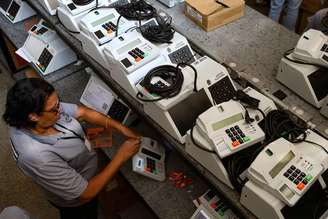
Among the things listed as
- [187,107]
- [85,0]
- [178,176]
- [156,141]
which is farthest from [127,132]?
[85,0]

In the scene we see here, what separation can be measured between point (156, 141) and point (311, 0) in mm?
2074

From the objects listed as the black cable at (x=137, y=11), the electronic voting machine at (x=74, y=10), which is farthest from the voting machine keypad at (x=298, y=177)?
the electronic voting machine at (x=74, y=10)

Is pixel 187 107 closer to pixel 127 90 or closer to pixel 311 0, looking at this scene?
pixel 127 90

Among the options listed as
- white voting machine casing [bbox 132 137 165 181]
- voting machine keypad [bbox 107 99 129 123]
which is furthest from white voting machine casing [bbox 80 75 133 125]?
white voting machine casing [bbox 132 137 165 181]

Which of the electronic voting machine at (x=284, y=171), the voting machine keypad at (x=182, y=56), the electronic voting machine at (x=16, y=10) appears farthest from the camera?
the electronic voting machine at (x=16, y=10)

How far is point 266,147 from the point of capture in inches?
56.9

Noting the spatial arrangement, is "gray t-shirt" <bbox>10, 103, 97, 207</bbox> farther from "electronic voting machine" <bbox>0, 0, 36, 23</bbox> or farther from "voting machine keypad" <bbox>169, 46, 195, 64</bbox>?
"electronic voting machine" <bbox>0, 0, 36, 23</bbox>

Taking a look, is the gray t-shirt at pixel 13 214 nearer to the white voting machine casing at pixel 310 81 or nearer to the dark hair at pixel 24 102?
the dark hair at pixel 24 102

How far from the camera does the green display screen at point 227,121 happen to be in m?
1.51

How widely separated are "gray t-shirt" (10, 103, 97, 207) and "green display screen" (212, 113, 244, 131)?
0.73m

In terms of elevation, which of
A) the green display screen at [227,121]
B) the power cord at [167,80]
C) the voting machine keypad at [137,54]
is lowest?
the green display screen at [227,121]

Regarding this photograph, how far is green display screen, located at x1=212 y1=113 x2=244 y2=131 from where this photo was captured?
1.51 m

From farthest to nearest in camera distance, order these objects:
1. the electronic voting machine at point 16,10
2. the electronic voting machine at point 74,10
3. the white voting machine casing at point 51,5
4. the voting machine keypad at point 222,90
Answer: the electronic voting machine at point 16,10, the white voting machine casing at point 51,5, the electronic voting machine at point 74,10, the voting machine keypad at point 222,90

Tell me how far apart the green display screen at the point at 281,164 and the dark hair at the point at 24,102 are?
99 cm
